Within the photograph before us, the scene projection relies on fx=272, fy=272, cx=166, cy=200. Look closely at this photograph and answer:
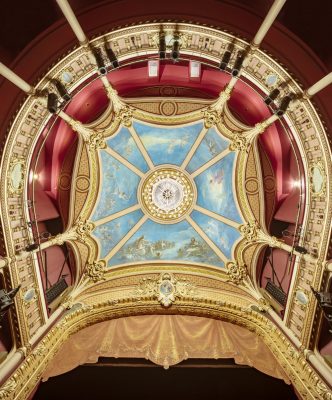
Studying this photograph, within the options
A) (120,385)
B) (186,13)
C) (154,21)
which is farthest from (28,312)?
(186,13)

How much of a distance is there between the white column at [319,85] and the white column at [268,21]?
4.99ft

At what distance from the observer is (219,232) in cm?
1064

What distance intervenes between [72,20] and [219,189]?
7218 mm

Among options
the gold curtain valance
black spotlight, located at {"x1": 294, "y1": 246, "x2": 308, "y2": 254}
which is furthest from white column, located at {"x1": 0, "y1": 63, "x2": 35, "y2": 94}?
black spotlight, located at {"x1": 294, "y1": 246, "x2": 308, "y2": 254}

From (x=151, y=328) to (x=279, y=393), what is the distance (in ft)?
14.0

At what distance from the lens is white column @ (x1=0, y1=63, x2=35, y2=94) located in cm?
541

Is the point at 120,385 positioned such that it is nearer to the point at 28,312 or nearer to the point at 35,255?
the point at 28,312

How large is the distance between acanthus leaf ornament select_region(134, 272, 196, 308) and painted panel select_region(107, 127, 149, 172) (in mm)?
4334

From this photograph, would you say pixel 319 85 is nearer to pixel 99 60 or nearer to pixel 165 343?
pixel 99 60

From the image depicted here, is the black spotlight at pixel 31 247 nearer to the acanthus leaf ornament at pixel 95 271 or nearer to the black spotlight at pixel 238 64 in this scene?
the acanthus leaf ornament at pixel 95 271

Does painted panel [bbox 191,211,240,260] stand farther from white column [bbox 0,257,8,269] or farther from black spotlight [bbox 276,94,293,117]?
white column [bbox 0,257,8,269]

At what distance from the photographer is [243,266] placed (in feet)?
32.7

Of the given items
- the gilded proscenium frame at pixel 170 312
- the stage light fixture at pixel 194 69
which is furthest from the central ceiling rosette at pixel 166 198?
the stage light fixture at pixel 194 69

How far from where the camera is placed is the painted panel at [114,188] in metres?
10.5
